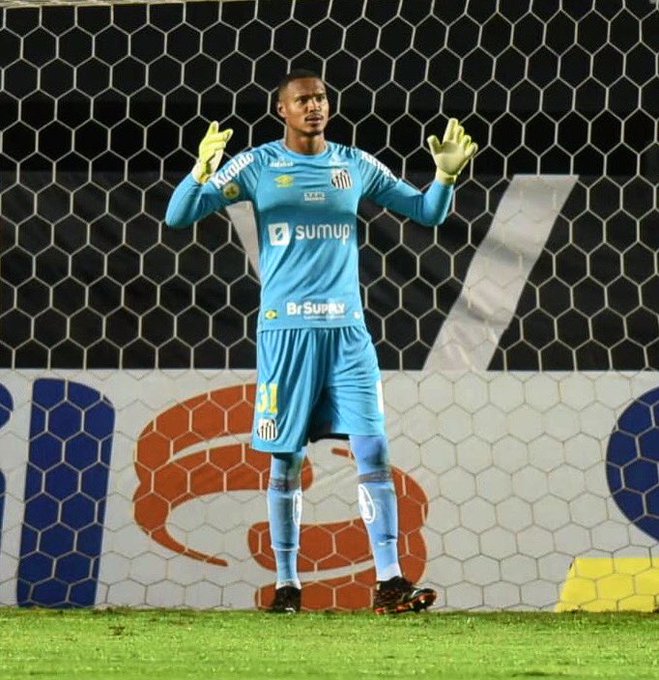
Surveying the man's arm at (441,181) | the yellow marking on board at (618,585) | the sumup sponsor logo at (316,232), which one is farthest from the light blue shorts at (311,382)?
the yellow marking on board at (618,585)

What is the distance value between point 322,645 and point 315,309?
1046mm

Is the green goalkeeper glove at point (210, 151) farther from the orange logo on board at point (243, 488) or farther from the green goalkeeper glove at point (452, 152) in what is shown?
the orange logo on board at point (243, 488)

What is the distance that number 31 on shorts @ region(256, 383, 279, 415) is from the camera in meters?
3.57

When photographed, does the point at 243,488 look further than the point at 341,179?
Yes

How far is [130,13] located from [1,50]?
338 mm

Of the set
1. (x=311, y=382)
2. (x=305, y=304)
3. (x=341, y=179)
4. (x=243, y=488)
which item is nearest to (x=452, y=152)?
(x=341, y=179)

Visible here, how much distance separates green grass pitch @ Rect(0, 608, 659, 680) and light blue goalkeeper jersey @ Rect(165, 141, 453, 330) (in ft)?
2.19

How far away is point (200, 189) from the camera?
3.53m

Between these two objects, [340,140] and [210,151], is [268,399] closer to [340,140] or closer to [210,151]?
[210,151]

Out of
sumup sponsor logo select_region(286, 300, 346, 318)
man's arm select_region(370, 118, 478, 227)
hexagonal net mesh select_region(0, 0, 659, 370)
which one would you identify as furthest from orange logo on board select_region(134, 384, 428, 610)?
man's arm select_region(370, 118, 478, 227)

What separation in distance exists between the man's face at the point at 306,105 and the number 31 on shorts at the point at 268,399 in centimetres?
57

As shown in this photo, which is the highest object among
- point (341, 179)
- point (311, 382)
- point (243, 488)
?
point (341, 179)

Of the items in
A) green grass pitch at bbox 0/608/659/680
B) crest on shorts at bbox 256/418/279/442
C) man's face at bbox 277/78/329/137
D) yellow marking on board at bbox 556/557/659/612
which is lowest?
green grass pitch at bbox 0/608/659/680

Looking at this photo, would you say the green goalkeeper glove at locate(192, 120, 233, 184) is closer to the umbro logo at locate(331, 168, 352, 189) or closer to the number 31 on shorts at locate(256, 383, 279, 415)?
the umbro logo at locate(331, 168, 352, 189)
